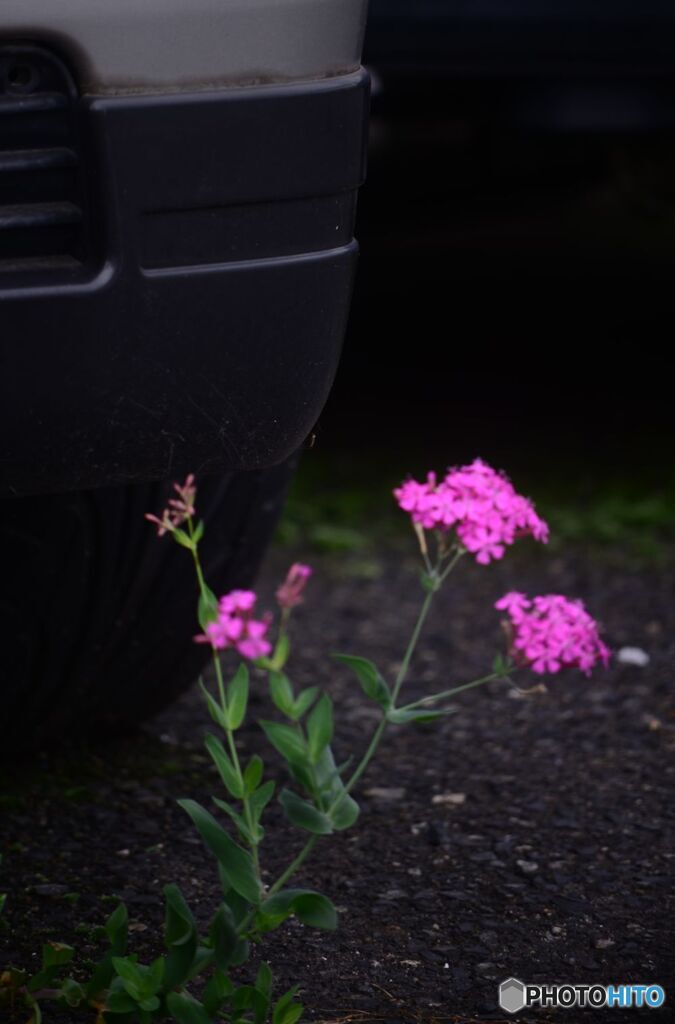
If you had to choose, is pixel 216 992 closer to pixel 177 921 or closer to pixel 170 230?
pixel 177 921

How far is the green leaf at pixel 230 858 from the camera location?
4.11 feet

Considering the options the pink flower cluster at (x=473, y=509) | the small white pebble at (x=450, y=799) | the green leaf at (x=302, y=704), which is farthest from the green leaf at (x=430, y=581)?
the small white pebble at (x=450, y=799)

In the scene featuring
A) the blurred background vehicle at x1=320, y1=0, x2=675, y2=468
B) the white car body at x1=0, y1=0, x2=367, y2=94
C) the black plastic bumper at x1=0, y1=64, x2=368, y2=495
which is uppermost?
the white car body at x1=0, y1=0, x2=367, y2=94

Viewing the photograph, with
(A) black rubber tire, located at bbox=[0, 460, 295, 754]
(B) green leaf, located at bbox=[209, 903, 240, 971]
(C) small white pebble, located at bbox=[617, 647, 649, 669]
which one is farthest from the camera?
(C) small white pebble, located at bbox=[617, 647, 649, 669]

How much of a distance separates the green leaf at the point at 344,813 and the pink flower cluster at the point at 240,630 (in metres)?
0.15

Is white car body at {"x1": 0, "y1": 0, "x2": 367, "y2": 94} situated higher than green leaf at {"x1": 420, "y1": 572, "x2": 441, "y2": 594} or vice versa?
white car body at {"x1": 0, "y1": 0, "x2": 367, "y2": 94}

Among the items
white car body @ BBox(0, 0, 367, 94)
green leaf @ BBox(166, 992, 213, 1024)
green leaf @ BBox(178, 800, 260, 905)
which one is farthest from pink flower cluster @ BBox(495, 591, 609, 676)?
white car body @ BBox(0, 0, 367, 94)

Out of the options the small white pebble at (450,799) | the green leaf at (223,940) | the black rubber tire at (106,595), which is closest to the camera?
the green leaf at (223,940)

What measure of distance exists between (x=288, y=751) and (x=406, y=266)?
452 cm

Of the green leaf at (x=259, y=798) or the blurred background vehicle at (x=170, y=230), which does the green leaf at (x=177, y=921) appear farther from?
the blurred background vehicle at (x=170, y=230)

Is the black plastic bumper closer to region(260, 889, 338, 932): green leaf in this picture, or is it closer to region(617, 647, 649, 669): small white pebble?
region(260, 889, 338, 932): green leaf

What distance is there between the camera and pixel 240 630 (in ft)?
3.93

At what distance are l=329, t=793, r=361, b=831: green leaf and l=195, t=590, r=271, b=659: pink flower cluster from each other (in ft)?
0.50

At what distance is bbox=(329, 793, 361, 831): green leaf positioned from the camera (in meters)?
1.26
